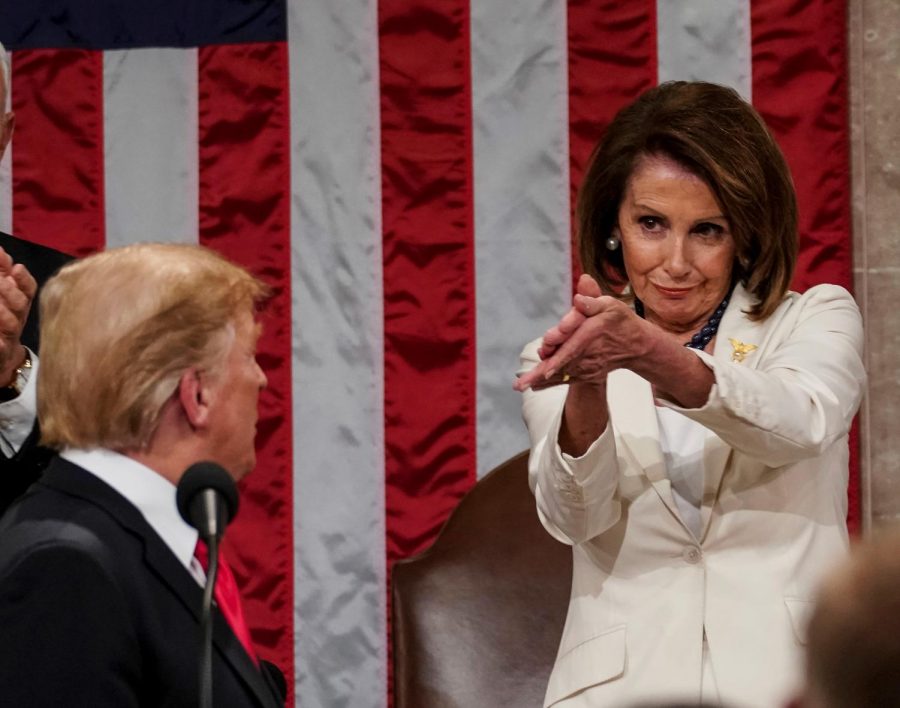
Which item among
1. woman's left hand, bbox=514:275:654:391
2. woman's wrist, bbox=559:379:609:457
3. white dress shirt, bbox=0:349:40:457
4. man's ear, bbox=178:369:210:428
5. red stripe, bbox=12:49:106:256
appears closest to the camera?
man's ear, bbox=178:369:210:428

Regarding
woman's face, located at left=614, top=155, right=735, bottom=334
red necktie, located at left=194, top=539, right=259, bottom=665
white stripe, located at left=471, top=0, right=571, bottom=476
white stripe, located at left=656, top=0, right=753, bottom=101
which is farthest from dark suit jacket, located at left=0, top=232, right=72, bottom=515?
white stripe, located at left=656, top=0, right=753, bottom=101

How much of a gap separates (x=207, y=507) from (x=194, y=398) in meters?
0.20

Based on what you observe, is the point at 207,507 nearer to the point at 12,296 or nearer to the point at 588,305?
the point at 588,305

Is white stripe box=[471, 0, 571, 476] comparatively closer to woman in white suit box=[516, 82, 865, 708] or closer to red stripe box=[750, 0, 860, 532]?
red stripe box=[750, 0, 860, 532]

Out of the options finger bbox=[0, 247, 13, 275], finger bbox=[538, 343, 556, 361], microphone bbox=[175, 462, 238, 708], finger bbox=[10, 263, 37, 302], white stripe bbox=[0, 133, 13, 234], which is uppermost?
white stripe bbox=[0, 133, 13, 234]

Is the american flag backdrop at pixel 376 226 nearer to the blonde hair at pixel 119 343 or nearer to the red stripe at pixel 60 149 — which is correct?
the red stripe at pixel 60 149

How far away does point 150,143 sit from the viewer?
3.79m

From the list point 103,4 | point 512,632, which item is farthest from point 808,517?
point 103,4

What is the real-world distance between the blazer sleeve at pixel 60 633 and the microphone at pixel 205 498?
113mm

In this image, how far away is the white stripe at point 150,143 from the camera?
377 cm

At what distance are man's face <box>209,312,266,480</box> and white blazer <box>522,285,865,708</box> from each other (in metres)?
0.57

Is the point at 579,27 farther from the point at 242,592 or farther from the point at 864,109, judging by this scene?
the point at 242,592

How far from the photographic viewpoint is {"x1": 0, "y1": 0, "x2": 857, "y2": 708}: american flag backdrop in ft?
12.0

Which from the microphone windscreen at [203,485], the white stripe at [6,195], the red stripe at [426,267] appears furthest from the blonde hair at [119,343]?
the white stripe at [6,195]
